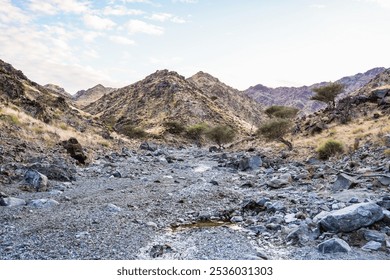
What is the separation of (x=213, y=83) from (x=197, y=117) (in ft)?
257

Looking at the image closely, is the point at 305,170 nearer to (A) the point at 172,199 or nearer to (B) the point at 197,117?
(A) the point at 172,199

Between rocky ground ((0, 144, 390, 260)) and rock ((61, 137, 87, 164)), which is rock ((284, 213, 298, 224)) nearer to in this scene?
rocky ground ((0, 144, 390, 260))

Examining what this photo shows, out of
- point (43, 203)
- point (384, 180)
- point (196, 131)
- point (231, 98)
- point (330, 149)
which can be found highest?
point (231, 98)

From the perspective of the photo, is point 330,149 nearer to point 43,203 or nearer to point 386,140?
point 386,140

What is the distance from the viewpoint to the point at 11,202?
1208 cm

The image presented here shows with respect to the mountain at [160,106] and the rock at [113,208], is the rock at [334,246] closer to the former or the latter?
the rock at [113,208]

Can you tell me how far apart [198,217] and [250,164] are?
585 inches

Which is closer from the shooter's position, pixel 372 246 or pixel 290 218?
pixel 372 246

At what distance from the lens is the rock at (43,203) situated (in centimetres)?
1212

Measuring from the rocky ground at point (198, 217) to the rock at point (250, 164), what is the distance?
6.85 meters

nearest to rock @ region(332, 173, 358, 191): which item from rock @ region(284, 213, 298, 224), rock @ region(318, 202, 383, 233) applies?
rock @ region(284, 213, 298, 224)

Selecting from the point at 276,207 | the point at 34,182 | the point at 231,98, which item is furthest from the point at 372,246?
the point at 231,98

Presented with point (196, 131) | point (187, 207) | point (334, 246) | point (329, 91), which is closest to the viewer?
point (334, 246)

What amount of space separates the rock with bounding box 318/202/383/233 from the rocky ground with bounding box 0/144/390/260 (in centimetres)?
3
